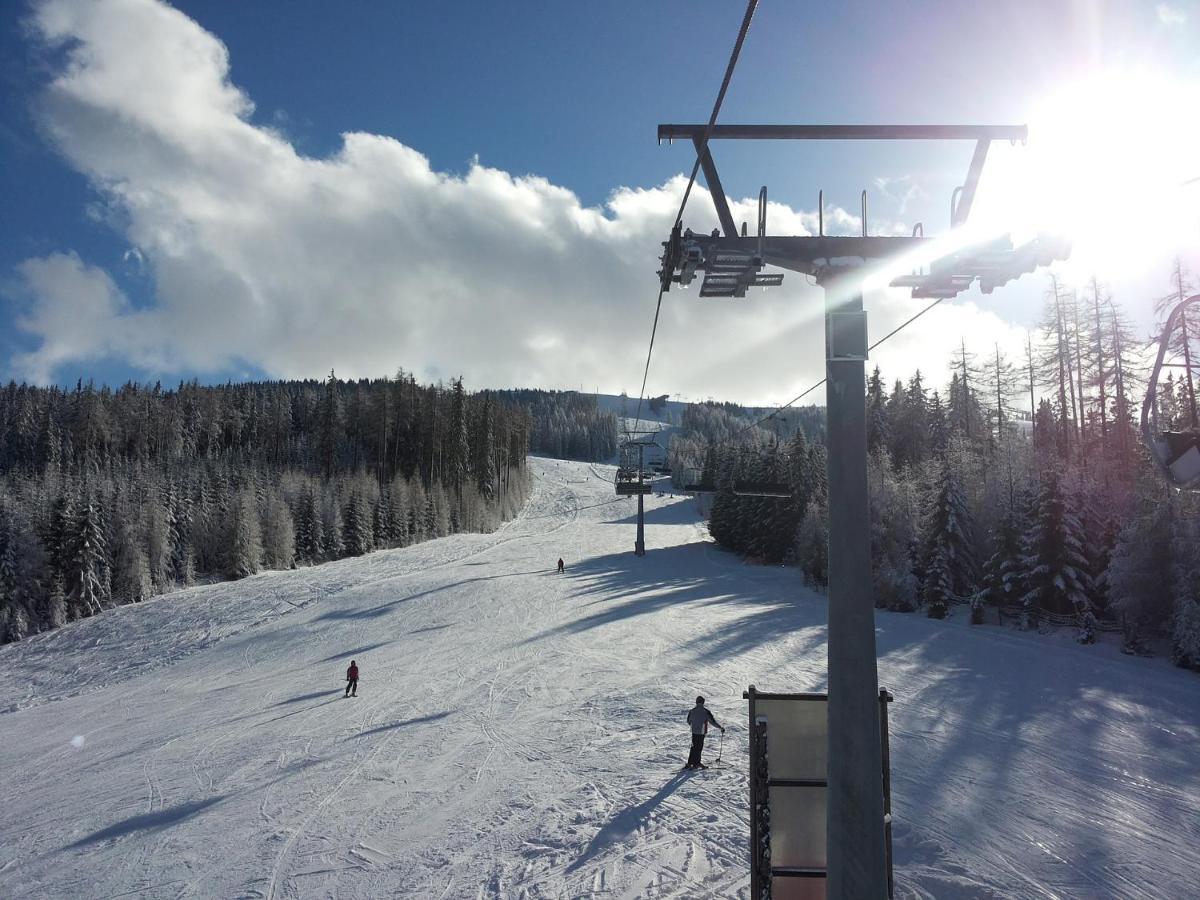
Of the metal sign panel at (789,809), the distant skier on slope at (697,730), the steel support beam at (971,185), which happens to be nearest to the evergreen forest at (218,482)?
the distant skier on slope at (697,730)

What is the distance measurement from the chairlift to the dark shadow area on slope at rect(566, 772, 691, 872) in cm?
872

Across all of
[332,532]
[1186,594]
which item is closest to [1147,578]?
[1186,594]

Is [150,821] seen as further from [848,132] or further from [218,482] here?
[218,482]

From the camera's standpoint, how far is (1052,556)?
30766 mm

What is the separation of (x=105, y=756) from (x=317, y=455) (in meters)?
89.9

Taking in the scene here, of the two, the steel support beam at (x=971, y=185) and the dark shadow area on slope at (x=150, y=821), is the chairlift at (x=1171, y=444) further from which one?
the dark shadow area on slope at (x=150, y=821)

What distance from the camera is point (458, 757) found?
583 inches

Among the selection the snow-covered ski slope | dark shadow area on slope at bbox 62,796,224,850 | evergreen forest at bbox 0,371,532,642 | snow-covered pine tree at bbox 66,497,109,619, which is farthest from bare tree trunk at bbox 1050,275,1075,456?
snow-covered pine tree at bbox 66,497,109,619

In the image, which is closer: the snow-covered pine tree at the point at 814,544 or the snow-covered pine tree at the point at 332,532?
the snow-covered pine tree at the point at 814,544

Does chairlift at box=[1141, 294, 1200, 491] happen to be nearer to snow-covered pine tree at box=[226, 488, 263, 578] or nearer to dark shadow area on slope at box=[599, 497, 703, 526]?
snow-covered pine tree at box=[226, 488, 263, 578]

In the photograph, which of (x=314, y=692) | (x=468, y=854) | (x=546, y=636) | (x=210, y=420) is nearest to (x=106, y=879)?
(x=468, y=854)

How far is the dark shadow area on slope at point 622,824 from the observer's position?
9938 mm

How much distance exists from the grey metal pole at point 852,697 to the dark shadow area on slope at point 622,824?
20.1 feet

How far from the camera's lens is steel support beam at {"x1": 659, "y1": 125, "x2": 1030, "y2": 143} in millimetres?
5309
